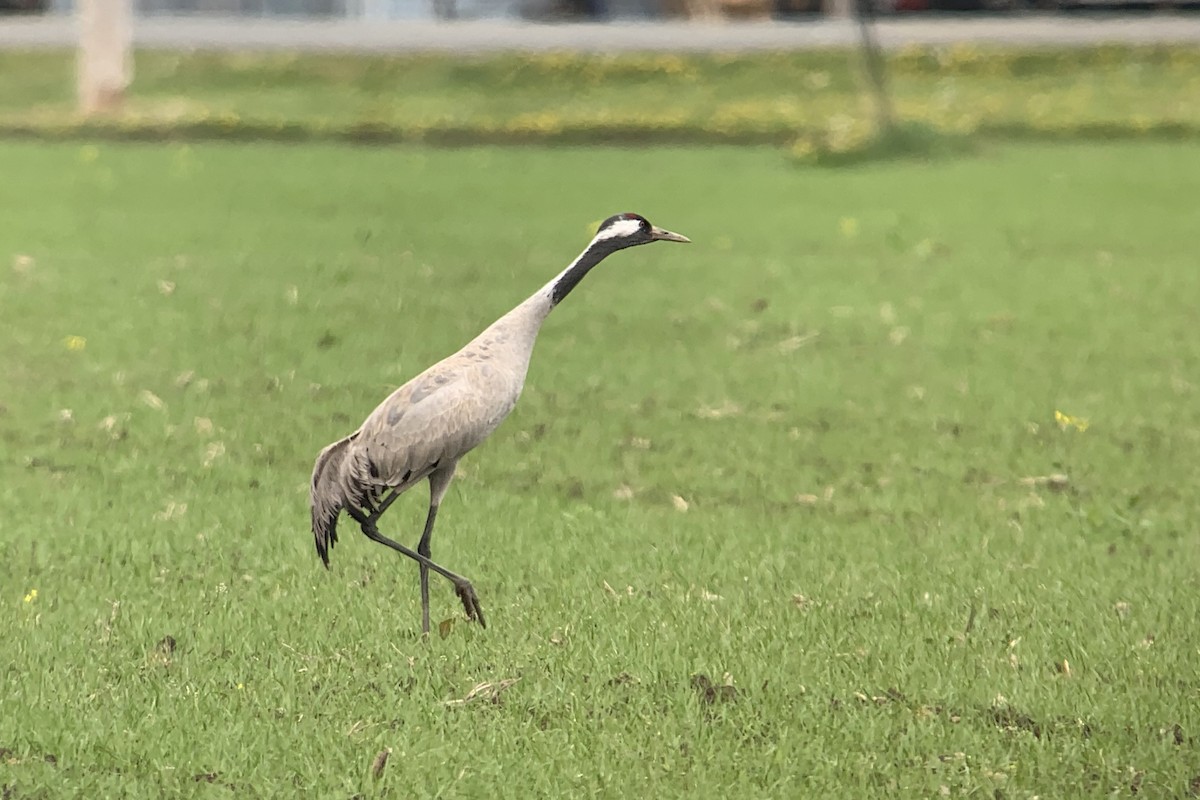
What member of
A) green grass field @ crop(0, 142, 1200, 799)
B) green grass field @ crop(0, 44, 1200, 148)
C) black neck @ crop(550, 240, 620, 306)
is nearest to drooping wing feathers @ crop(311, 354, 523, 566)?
black neck @ crop(550, 240, 620, 306)

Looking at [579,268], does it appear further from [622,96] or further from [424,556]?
[622,96]

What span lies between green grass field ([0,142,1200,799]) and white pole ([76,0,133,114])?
37.2 feet

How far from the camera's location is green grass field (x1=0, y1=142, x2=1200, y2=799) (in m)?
4.91

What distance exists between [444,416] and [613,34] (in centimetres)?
2708

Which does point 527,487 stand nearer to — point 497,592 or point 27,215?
point 497,592

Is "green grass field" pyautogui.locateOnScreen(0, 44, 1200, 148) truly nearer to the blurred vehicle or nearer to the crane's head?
the blurred vehicle

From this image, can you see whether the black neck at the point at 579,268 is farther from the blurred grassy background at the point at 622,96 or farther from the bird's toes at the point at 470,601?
the blurred grassy background at the point at 622,96

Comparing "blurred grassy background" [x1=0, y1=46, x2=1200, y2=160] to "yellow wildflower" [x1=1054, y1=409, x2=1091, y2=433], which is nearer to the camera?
"yellow wildflower" [x1=1054, y1=409, x2=1091, y2=433]

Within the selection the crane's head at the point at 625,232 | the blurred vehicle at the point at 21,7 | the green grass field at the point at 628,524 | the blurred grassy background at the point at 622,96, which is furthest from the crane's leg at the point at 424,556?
the blurred vehicle at the point at 21,7

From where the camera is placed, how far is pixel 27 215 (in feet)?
52.4

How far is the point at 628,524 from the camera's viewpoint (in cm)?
714

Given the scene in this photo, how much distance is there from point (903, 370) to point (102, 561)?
512 centimetres

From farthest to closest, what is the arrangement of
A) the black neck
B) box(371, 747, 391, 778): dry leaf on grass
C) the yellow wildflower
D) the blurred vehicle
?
the blurred vehicle, the yellow wildflower, the black neck, box(371, 747, 391, 778): dry leaf on grass

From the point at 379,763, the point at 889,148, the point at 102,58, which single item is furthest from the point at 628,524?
the point at 102,58
